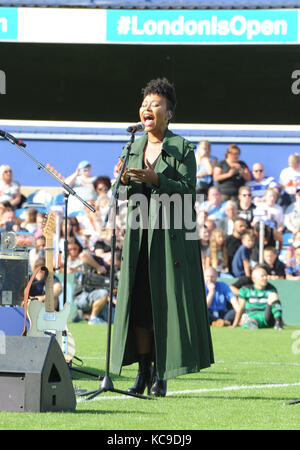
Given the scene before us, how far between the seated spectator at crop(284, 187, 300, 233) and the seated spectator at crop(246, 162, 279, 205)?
15.9 inches

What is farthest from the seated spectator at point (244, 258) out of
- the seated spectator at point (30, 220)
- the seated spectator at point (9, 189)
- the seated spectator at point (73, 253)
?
the seated spectator at point (9, 189)

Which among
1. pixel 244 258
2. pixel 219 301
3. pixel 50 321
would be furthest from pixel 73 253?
pixel 50 321

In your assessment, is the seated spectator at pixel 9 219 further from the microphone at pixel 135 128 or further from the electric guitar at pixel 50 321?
the microphone at pixel 135 128

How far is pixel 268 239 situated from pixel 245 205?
0.66 m

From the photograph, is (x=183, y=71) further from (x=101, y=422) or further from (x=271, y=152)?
(x=101, y=422)

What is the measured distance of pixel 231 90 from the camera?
57.4 feet

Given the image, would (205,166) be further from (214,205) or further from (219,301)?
(219,301)

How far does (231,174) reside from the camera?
53.4 ft

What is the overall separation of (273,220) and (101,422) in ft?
34.3

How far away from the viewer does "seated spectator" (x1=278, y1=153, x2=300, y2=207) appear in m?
16.0

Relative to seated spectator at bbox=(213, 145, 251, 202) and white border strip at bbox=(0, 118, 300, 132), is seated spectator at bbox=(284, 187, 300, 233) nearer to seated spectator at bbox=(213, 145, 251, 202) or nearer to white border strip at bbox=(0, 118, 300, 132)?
seated spectator at bbox=(213, 145, 251, 202)

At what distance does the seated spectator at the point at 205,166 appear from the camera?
637 inches

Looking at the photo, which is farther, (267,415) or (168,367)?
(168,367)
